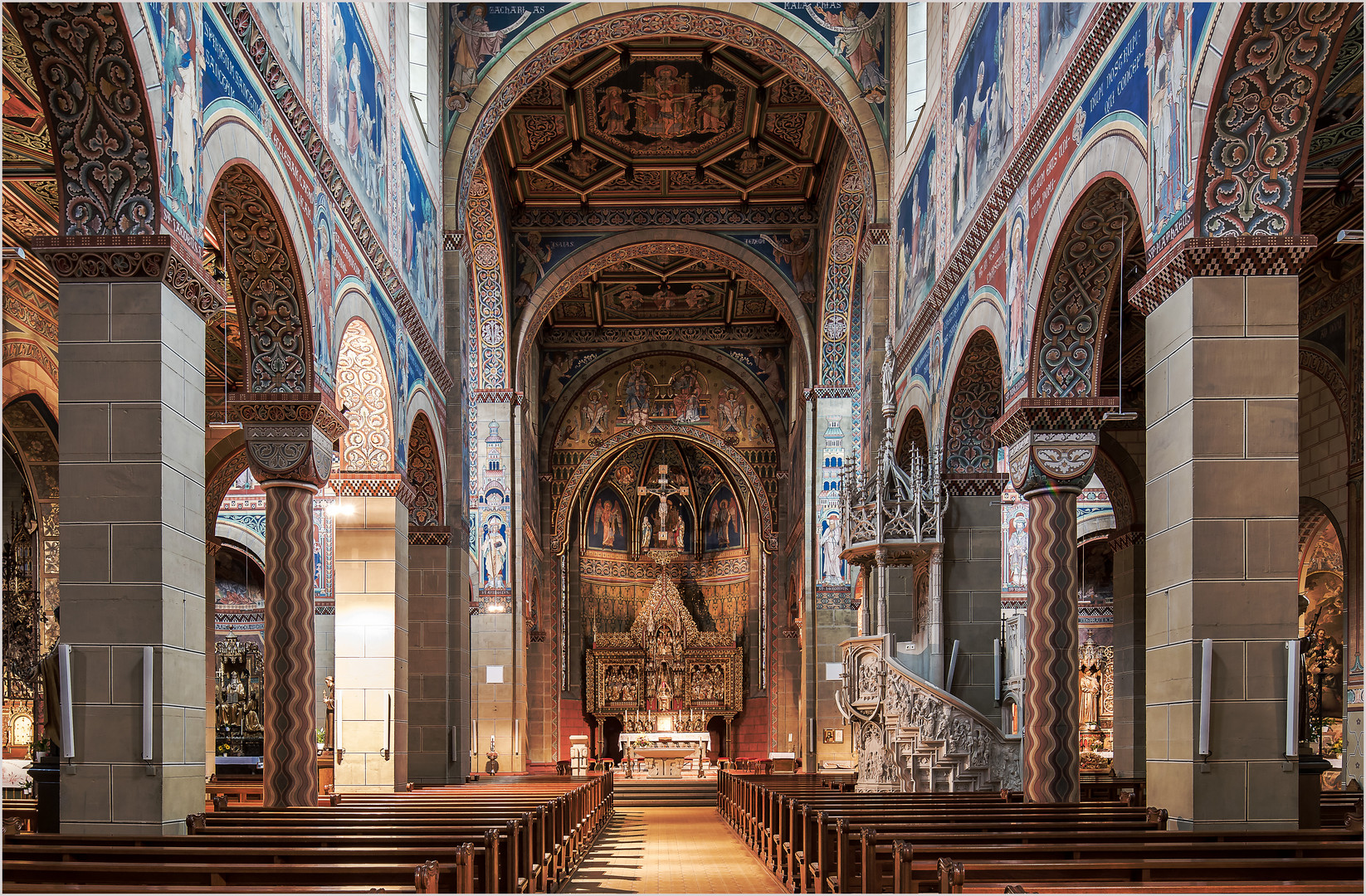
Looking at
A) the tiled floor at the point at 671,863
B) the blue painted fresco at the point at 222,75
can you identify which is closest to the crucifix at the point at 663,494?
the tiled floor at the point at 671,863

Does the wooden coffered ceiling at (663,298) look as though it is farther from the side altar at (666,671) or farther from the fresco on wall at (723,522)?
the side altar at (666,671)

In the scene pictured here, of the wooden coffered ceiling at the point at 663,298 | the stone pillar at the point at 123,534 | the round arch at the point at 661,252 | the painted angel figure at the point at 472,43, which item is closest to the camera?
the stone pillar at the point at 123,534

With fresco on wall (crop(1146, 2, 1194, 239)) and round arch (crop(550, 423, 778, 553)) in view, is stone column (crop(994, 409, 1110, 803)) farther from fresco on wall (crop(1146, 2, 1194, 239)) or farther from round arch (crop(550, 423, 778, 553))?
round arch (crop(550, 423, 778, 553))

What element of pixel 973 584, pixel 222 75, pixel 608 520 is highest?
pixel 222 75

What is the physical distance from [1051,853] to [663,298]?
90.5ft

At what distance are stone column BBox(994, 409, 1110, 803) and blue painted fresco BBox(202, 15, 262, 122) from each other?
7.47 meters

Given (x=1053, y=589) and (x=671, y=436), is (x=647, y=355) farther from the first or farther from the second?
(x=1053, y=589)

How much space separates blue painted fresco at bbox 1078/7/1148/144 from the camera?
377 inches

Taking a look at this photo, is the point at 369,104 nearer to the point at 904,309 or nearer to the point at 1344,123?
the point at 904,309

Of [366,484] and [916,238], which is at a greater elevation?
[916,238]

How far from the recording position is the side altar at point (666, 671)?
121ft

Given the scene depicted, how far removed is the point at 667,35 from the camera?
21266mm

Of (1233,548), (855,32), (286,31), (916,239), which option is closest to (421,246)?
(286,31)

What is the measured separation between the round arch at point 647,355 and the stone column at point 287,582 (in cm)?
2274
